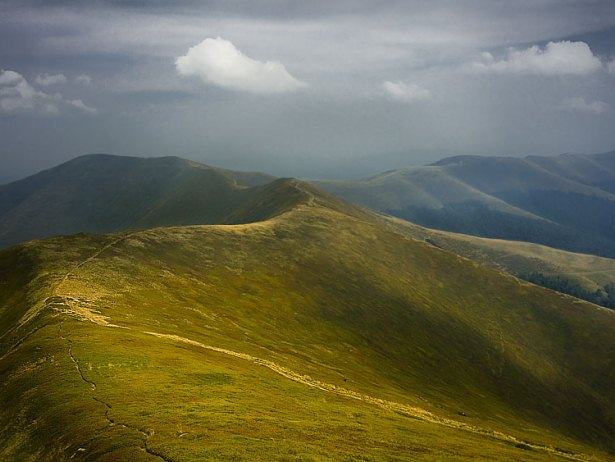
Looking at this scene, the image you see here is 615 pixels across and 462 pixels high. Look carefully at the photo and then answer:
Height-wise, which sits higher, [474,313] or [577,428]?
[474,313]

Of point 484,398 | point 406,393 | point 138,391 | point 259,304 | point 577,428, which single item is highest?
point 138,391

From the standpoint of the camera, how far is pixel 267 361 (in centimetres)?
7681

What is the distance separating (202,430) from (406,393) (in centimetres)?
6670

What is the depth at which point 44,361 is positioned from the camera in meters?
A: 54.6

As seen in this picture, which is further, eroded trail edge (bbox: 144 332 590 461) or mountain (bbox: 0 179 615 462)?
eroded trail edge (bbox: 144 332 590 461)

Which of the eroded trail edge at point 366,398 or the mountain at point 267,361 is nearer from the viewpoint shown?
the mountain at point 267,361

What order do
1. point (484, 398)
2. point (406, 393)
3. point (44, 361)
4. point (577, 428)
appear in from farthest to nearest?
point (577, 428), point (484, 398), point (406, 393), point (44, 361)

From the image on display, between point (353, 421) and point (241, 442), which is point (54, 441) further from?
point (353, 421)

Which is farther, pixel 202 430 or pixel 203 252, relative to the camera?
pixel 203 252

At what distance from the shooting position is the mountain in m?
40.1

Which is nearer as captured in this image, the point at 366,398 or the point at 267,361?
the point at 366,398

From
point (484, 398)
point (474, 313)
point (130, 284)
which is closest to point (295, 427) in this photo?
point (130, 284)

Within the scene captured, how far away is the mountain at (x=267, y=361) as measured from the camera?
4006cm

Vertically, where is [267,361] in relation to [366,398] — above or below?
above
